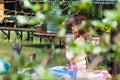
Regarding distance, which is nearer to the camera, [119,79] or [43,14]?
[119,79]

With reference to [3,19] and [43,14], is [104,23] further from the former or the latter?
[3,19]

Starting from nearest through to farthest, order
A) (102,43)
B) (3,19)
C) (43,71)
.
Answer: (43,71)
(102,43)
(3,19)

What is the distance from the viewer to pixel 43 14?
124 cm

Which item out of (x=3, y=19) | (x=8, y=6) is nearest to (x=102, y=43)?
(x=3, y=19)

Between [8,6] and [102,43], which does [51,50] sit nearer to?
[102,43]

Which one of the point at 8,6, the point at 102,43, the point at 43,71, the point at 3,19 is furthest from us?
the point at 8,6

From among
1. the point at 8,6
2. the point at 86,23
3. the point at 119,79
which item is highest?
the point at 86,23

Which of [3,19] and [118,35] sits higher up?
[118,35]

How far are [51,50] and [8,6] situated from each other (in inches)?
817

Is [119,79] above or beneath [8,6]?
above

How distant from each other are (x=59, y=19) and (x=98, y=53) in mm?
136

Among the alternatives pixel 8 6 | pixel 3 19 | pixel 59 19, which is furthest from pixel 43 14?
pixel 8 6

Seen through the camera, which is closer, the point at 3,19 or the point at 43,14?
the point at 43,14

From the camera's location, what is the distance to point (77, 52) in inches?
45.4
